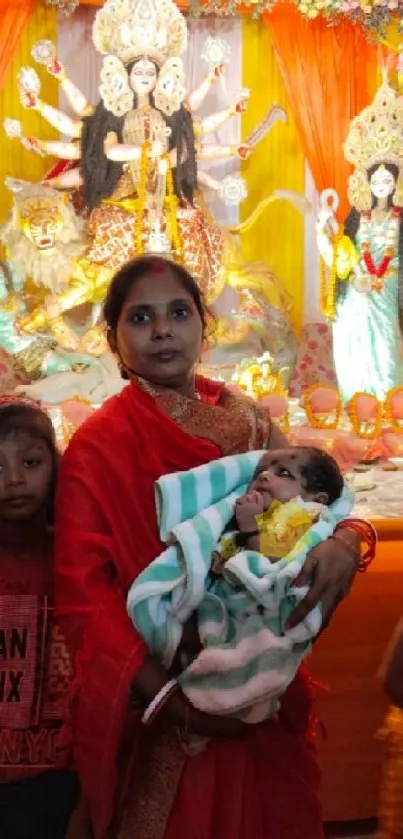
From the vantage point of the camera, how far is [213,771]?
103 centimetres

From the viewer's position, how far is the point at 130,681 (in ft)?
3.18

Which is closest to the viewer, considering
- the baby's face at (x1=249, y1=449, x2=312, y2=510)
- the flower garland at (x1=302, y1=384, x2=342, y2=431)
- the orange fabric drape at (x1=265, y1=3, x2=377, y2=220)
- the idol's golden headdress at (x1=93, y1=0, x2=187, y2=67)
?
the baby's face at (x1=249, y1=449, x2=312, y2=510)

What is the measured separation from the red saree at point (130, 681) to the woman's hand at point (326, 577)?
168 mm

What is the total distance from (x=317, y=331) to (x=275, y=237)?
2.39 feet

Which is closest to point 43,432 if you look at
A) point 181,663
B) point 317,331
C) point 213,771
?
point 181,663

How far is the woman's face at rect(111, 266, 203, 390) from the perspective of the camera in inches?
43.4

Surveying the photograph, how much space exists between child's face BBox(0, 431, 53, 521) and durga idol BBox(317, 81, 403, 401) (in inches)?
176

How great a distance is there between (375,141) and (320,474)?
4.73m

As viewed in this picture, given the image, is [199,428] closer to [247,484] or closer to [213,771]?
[247,484]

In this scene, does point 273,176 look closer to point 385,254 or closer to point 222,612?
point 385,254

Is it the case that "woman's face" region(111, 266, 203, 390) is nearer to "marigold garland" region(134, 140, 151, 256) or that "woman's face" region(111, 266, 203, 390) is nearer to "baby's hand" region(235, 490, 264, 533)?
"baby's hand" region(235, 490, 264, 533)

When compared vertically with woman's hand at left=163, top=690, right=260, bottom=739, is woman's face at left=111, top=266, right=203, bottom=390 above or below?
above

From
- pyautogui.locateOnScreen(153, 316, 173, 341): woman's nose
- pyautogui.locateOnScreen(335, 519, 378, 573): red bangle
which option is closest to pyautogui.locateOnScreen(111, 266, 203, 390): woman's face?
pyautogui.locateOnScreen(153, 316, 173, 341): woman's nose

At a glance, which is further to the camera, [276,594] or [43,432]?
[43,432]
